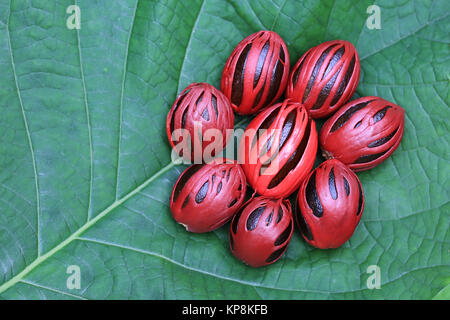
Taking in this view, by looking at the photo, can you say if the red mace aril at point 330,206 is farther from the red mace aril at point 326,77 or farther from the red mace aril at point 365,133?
the red mace aril at point 326,77

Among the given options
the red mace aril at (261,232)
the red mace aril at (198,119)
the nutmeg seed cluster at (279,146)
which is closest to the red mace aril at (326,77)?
the nutmeg seed cluster at (279,146)

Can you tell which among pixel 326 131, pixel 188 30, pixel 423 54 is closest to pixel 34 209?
pixel 188 30

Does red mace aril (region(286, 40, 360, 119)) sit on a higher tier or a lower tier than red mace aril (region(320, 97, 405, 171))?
higher

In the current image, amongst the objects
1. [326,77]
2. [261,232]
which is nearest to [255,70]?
[326,77]

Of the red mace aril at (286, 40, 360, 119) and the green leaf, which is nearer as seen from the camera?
the green leaf

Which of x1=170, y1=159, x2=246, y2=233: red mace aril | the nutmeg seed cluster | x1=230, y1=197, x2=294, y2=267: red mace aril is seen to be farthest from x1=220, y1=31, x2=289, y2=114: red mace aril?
x1=230, y1=197, x2=294, y2=267: red mace aril

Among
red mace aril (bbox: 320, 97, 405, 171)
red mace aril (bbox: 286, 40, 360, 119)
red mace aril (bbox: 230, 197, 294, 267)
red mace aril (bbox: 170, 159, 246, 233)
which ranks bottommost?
red mace aril (bbox: 230, 197, 294, 267)

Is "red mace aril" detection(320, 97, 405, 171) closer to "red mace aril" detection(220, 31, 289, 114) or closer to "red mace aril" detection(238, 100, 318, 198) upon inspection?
"red mace aril" detection(238, 100, 318, 198)

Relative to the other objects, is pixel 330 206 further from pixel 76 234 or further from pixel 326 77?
pixel 76 234
